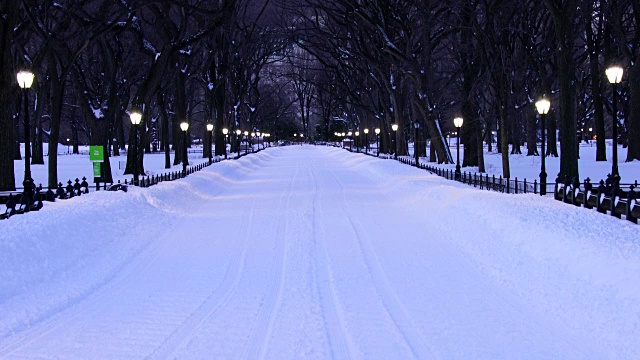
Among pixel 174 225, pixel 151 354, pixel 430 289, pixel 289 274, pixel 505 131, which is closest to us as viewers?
pixel 151 354

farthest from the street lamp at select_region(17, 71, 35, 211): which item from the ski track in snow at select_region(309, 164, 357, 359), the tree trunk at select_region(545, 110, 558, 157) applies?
the tree trunk at select_region(545, 110, 558, 157)

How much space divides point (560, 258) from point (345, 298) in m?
3.24

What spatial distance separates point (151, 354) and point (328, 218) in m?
9.58

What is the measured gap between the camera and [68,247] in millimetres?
10438

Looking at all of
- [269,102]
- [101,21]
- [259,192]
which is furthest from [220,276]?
[269,102]

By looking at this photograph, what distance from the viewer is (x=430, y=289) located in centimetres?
839

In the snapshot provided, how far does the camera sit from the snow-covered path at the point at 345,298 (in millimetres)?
6195

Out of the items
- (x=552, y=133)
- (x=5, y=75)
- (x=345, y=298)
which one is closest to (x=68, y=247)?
(x=345, y=298)

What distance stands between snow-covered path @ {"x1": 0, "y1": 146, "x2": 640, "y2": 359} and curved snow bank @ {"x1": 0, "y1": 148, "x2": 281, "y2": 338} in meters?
0.09

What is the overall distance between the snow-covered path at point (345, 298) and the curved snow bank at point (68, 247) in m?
0.09

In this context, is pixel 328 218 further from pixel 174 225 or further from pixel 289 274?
pixel 289 274

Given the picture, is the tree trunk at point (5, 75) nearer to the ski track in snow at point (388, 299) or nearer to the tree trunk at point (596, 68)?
the ski track in snow at point (388, 299)

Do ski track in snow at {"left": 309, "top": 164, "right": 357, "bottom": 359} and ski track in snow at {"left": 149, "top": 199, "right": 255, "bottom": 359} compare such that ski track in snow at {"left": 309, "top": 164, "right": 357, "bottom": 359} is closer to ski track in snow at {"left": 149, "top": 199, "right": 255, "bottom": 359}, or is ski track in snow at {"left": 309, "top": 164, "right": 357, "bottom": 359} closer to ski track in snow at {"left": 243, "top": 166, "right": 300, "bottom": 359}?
ski track in snow at {"left": 243, "top": 166, "right": 300, "bottom": 359}

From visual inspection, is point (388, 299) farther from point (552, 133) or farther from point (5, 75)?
point (552, 133)
